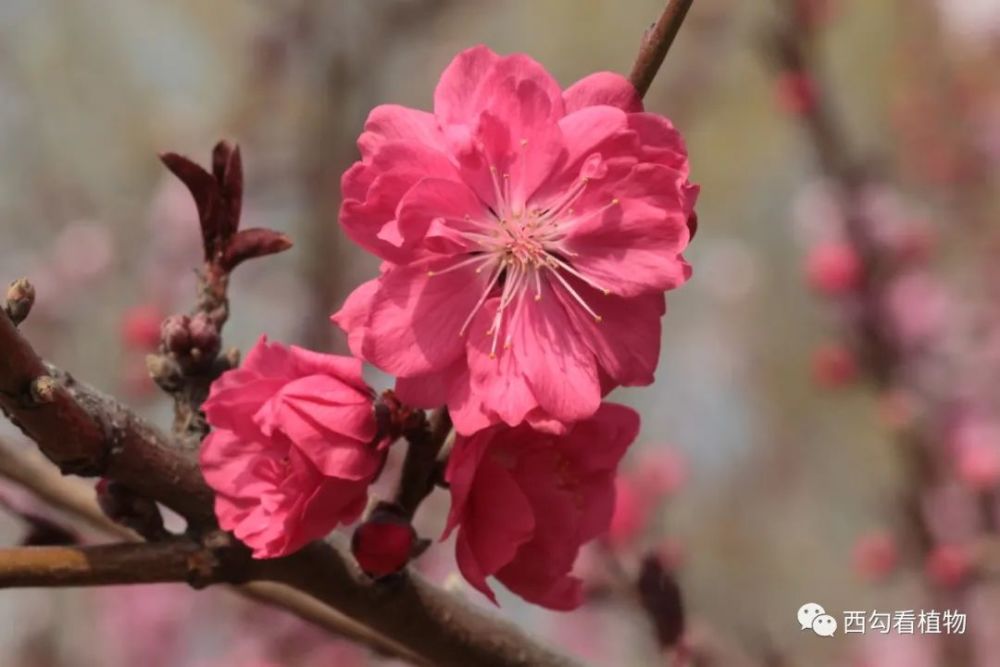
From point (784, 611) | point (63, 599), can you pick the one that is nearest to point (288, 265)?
point (63, 599)

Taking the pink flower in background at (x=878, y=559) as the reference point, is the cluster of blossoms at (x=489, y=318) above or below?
below

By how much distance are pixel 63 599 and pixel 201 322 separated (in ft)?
7.25

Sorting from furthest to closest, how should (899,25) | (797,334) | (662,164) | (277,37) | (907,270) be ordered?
(797,334) → (899,25) → (277,37) → (907,270) → (662,164)

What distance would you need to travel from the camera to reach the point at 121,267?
2.78 meters

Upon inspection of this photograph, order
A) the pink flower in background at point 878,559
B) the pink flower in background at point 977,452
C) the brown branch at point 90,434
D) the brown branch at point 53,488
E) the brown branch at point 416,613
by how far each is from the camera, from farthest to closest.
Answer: the pink flower in background at point 977,452, the pink flower in background at point 878,559, the brown branch at point 53,488, the brown branch at point 416,613, the brown branch at point 90,434

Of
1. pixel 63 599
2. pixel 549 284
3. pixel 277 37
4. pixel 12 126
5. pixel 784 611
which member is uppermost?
pixel 277 37

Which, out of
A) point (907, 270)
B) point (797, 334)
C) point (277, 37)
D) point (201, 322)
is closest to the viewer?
point (201, 322)

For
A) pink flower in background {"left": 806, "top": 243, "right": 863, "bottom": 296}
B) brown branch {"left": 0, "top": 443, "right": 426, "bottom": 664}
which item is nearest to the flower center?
brown branch {"left": 0, "top": 443, "right": 426, "bottom": 664}

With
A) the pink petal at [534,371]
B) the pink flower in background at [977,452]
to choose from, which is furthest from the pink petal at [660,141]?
the pink flower in background at [977,452]

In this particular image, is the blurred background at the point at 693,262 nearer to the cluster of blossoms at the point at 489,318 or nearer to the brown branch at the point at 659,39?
the cluster of blossoms at the point at 489,318

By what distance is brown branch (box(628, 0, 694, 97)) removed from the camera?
0.47 metres

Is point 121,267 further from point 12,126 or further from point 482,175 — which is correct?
point 482,175

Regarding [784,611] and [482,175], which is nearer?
[482,175]

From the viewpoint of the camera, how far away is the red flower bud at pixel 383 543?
53cm
